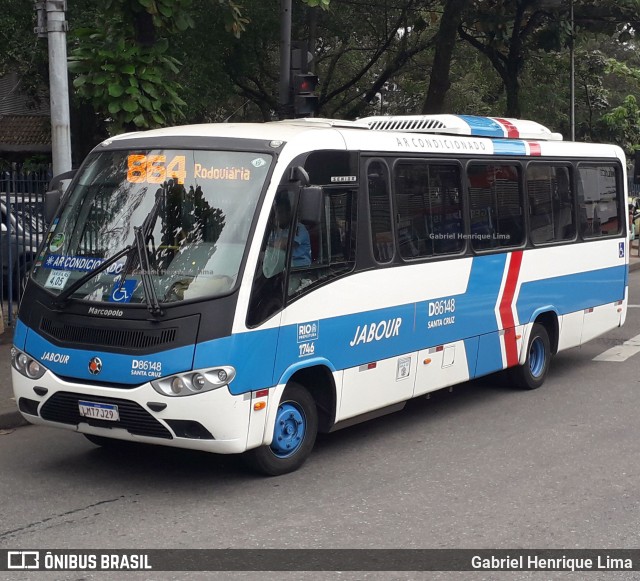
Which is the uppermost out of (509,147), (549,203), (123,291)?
(509,147)

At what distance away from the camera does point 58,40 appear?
1091 centimetres

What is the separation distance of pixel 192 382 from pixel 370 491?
4.61 feet

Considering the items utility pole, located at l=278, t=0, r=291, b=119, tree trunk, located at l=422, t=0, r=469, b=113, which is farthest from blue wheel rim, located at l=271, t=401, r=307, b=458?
tree trunk, located at l=422, t=0, r=469, b=113

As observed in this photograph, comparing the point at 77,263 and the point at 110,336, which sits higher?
the point at 77,263

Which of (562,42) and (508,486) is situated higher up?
(562,42)

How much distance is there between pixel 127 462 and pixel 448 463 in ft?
7.79

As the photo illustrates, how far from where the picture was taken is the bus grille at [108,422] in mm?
6863

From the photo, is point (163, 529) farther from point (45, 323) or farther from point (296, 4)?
point (296, 4)

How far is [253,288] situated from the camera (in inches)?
277

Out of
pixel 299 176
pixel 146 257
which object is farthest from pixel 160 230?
pixel 299 176

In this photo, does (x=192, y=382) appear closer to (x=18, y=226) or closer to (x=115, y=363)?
(x=115, y=363)

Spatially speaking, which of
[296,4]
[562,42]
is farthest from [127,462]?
[562,42]

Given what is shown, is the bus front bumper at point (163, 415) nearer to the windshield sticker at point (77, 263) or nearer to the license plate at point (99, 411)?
the license plate at point (99, 411)

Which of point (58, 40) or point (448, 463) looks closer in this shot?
point (448, 463)
